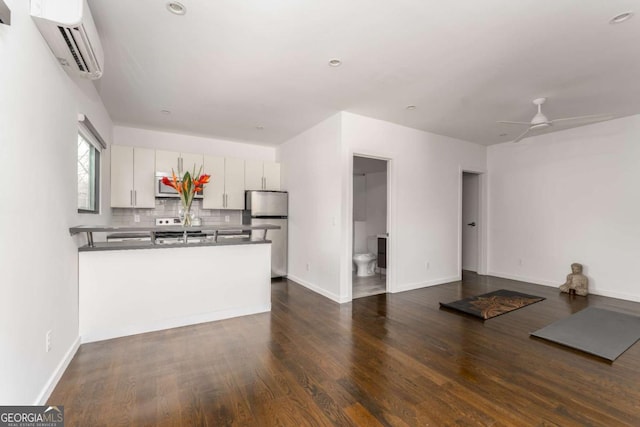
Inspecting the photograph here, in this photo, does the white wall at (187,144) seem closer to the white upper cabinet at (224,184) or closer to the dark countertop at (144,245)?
the white upper cabinet at (224,184)

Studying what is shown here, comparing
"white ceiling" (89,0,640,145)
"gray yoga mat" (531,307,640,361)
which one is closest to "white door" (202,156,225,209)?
"white ceiling" (89,0,640,145)

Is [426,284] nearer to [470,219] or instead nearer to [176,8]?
[470,219]

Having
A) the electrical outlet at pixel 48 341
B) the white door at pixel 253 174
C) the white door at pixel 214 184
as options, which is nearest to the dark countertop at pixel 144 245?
the electrical outlet at pixel 48 341

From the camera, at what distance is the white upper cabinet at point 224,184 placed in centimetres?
507

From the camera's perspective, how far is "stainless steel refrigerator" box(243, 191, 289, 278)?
→ 16.9ft

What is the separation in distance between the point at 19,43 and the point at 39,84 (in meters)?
0.31

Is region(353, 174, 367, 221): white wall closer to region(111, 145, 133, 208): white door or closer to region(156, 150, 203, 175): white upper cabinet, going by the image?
region(156, 150, 203, 175): white upper cabinet

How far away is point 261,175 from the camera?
551cm

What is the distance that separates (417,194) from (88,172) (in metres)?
4.49

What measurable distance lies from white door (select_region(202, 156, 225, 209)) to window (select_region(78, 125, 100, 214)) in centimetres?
160

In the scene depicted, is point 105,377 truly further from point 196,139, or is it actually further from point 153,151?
point 196,139

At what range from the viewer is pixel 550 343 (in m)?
2.69

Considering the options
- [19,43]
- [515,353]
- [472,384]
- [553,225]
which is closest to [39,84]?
[19,43]

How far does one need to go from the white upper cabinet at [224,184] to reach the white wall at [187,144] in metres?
0.38
